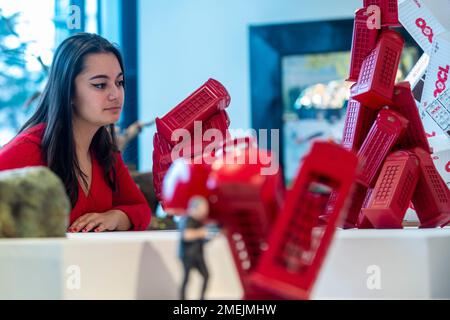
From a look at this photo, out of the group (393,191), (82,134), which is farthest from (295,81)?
(393,191)

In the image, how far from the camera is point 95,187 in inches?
57.8

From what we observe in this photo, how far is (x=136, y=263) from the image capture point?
68cm

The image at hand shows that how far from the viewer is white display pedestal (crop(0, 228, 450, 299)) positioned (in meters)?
0.68

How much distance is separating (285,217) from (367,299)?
195mm

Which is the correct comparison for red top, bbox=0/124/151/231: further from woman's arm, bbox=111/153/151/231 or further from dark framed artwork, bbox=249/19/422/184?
dark framed artwork, bbox=249/19/422/184

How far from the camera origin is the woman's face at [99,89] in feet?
4.04

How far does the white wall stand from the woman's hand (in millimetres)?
2725

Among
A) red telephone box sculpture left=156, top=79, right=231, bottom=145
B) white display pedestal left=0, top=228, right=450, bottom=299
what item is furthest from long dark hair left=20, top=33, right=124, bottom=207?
white display pedestal left=0, top=228, right=450, bottom=299

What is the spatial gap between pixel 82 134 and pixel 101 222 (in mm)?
224

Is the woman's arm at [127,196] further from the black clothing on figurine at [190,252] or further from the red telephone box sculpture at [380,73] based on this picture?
the black clothing on figurine at [190,252]

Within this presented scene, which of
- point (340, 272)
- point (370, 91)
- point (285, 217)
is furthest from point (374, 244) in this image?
point (370, 91)

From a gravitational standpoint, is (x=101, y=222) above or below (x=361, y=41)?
below

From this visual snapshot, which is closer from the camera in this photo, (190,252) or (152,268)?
(190,252)

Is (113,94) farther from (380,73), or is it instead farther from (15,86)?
(15,86)
